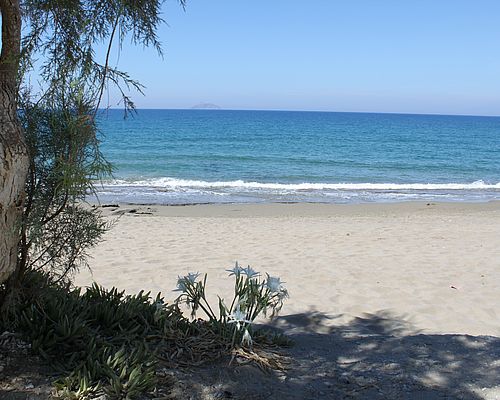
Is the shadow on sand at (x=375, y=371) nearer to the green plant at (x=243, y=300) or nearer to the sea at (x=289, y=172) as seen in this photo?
the green plant at (x=243, y=300)

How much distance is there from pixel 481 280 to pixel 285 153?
30.6m

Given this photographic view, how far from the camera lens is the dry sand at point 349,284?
3.64 m

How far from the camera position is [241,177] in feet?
82.8

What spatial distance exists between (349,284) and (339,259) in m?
1.55

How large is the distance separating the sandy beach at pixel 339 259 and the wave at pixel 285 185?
6.91m

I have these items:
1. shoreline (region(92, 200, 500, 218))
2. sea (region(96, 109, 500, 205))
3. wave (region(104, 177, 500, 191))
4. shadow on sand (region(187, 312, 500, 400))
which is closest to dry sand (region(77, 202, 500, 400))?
shadow on sand (region(187, 312, 500, 400))

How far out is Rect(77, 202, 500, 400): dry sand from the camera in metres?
3.64

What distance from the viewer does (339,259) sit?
8750mm

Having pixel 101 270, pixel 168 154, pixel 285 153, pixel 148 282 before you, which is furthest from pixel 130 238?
pixel 285 153

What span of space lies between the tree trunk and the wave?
1759 centimetres

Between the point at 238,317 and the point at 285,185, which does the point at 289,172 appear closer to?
the point at 285,185

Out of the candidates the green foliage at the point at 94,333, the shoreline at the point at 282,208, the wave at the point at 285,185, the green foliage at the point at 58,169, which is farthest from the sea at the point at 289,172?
the green foliage at the point at 58,169

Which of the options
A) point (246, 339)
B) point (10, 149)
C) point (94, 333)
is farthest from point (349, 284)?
point (10, 149)

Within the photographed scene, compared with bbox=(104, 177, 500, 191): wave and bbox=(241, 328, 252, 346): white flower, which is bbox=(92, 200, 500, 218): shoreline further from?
bbox=(241, 328, 252, 346): white flower
